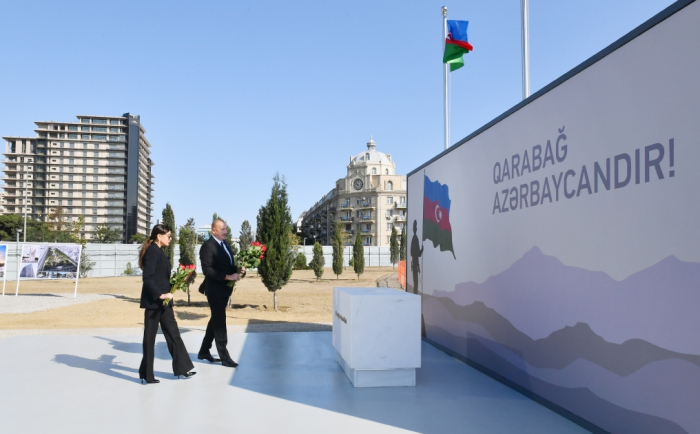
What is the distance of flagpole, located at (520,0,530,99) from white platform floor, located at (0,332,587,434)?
12.3 ft

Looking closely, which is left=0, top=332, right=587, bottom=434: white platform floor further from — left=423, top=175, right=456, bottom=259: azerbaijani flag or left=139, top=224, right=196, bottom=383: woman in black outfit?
left=423, top=175, right=456, bottom=259: azerbaijani flag

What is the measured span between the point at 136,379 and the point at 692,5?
6499 mm

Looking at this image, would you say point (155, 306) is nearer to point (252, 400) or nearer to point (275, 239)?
point (252, 400)

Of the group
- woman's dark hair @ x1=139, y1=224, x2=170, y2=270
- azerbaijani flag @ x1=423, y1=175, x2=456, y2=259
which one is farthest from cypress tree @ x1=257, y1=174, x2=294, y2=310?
woman's dark hair @ x1=139, y1=224, x2=170, y2=270

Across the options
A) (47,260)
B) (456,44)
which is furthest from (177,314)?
(456,44)

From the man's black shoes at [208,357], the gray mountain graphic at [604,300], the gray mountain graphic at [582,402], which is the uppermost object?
the gray mountain graphic at [604,300]

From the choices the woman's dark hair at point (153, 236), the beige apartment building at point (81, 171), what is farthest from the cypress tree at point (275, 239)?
the beige apartment building at point (81, 171)

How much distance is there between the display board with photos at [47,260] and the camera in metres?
20.3

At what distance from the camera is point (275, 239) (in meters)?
16.5

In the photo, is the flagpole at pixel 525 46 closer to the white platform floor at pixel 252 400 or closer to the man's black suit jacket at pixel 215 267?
the white platform floor at pixel 252 400

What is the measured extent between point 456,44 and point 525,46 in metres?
2.65

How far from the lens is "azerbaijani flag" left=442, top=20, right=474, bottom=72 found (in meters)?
9.33

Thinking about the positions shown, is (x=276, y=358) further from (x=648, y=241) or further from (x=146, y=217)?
(x=146, y=217)

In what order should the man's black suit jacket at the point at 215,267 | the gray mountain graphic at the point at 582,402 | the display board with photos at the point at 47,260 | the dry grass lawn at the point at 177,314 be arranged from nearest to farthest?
the gray mountain graphic at the point at 582,402 → the man's black suit jacket at the point at 215,267 → the dry grass lawn at the point at 177,314 → the display board with photos at the point at 47,260
